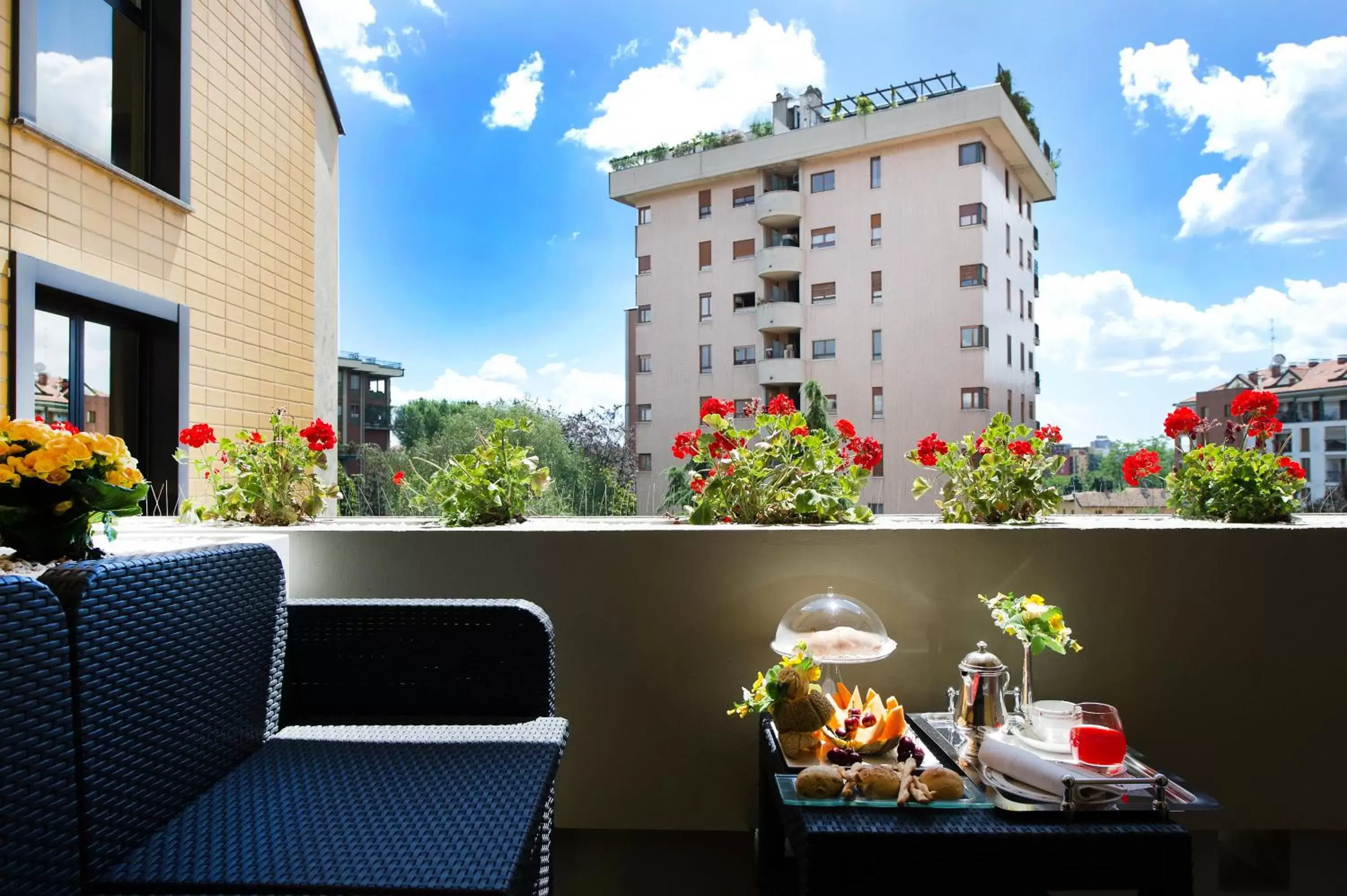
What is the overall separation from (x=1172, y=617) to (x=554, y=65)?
646cm

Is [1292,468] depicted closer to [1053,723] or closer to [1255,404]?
[1255,404]

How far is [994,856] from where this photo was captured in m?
1.11

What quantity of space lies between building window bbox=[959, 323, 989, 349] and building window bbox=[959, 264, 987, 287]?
110cm

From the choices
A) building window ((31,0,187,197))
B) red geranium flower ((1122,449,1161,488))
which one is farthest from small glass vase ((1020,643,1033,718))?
building window ((31,0,187,197))

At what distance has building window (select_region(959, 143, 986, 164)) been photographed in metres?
18.3

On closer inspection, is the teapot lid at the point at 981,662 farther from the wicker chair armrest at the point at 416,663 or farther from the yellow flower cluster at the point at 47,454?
the yellow flower cluster at the point at 47,454

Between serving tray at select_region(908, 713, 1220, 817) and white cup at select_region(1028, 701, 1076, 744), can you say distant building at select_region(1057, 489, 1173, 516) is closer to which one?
white cup at select_region(1028, 701, 1076, 744)

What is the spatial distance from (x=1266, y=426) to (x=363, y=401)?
699 cm

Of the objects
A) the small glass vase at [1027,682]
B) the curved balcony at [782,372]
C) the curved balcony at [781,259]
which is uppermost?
the curved balcony at [781,259]

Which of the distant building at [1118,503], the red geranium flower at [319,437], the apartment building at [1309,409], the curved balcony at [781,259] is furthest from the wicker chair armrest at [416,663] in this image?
the curved balcony at [781,259]

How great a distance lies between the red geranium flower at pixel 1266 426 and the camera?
2.18m

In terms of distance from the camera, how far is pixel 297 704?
1492 mm

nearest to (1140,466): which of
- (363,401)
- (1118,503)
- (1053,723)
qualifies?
(1118,503)

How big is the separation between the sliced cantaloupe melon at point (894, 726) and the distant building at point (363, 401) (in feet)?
12.1
